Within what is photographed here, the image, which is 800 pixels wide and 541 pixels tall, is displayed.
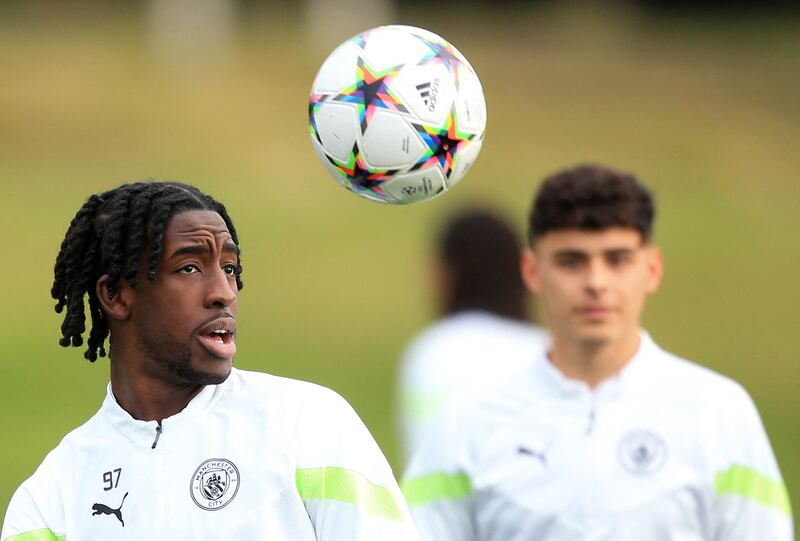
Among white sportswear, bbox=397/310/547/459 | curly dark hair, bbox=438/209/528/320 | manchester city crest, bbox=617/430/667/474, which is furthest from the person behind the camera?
curly dark hair, bbox=438/209/528/320

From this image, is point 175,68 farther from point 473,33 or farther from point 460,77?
point 460,77

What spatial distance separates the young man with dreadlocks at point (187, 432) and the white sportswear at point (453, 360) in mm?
3158

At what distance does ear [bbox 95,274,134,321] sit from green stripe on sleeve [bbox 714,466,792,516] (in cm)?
265

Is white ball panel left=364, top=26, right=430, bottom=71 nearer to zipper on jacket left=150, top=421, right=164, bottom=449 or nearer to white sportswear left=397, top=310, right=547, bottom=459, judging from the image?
zipper on jacket left=150, top=421, right=164, bottom=449

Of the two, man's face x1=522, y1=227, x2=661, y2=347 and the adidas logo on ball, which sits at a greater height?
the adidas logo on ball

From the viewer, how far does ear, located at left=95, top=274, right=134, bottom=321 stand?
5570mm

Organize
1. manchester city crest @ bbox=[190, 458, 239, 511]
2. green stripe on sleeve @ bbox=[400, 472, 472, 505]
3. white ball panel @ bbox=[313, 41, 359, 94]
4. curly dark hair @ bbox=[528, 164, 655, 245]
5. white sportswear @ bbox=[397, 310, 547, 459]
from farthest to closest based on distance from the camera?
white sportswear @ bbox=[397, 310, 547, 459] < curly dark hair @ bbox=[528, 164, 655, 245] < green stripe on sleeve @ bbox=[400, 472, 472, 505] < white ball panel @ bbox=[313, 41, 359, 94] < manchester city crest @ bbox=[190, 458, 239, 511]

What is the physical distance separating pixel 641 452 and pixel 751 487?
1.79 ft

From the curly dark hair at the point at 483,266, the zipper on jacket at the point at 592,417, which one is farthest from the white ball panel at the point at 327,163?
the curly dark hair at the point at 483,266

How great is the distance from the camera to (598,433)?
287 inches

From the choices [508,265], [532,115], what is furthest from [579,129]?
[508,265]

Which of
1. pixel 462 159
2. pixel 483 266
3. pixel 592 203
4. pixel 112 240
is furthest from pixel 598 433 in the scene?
pixel 112 240

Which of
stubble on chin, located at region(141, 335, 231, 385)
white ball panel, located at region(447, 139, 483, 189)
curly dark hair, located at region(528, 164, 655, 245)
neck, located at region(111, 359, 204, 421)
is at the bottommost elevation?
neck, located at region(111, 359, 204, 421)

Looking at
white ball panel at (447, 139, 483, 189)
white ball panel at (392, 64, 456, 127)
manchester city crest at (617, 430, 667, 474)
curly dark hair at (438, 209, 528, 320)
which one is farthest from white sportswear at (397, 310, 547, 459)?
white ball panel at (392, 64, 456, 127)
